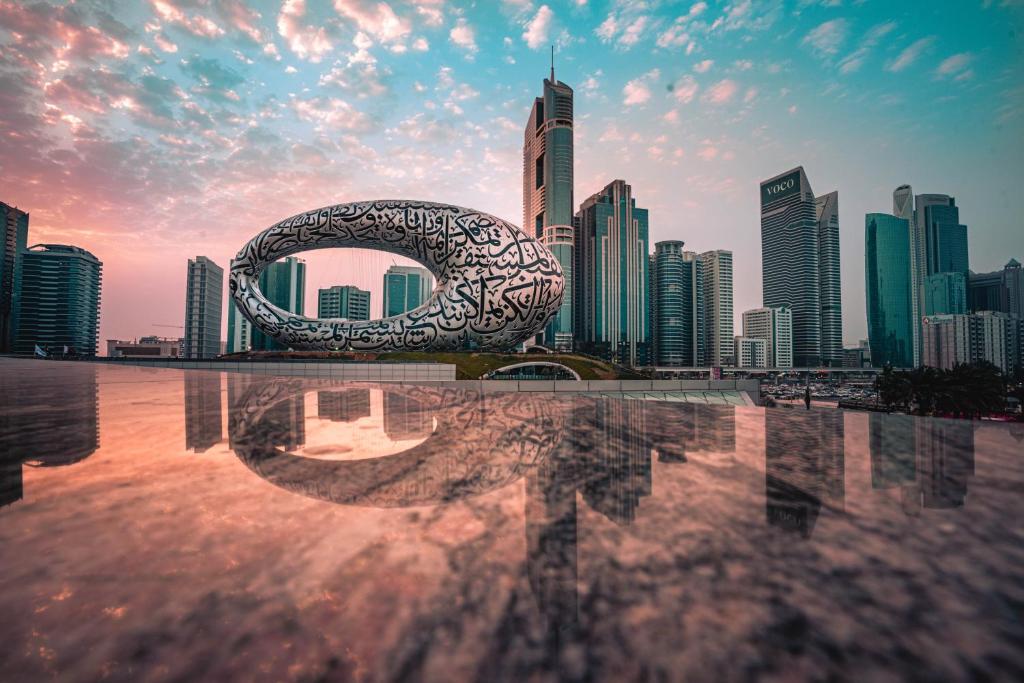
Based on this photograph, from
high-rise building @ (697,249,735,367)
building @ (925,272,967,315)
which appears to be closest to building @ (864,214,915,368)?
building @ (925,272,967,315)

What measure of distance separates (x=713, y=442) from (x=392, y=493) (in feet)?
6.75

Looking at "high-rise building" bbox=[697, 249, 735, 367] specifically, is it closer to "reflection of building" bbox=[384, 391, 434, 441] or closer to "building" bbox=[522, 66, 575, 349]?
"building" bbox=[522, 66, 575, 349]

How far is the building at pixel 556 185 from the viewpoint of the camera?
115250 millimetres

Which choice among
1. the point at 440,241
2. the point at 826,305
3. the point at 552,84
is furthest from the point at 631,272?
the point at 440,241

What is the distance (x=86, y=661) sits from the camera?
28.1 inches

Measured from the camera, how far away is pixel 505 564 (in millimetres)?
1110

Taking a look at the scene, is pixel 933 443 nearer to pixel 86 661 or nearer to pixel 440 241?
pixel 86 661

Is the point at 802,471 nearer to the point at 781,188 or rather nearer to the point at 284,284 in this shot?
the point at 284,284

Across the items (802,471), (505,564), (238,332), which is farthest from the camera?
(238,332)

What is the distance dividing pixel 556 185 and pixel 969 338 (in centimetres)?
9973

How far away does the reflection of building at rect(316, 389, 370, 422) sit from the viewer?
12.6 feet

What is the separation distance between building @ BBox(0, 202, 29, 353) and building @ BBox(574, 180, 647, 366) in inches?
4415

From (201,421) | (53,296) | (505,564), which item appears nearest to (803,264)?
(201,421)

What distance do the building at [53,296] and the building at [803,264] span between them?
182075 mm
